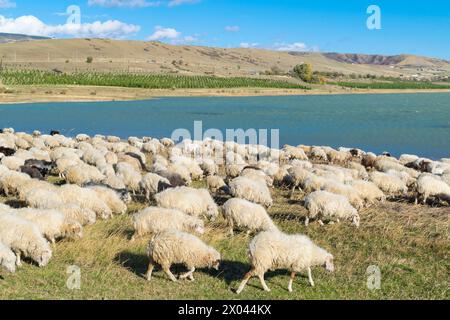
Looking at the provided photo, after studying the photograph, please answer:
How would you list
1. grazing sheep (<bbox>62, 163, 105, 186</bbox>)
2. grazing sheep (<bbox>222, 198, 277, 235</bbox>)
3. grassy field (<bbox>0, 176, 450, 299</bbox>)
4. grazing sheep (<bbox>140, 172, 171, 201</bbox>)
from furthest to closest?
grazing sheep (<bbox>62, 163, 105, 186</bbox>)
grazing sheep (<bbox>140, 172, 171, 201</bbox>)
grazing sheep (<bbox>222, 198, 277, 235</bbox>)
grassy field (<bbox>0, 176, 450, 299</bbox>)

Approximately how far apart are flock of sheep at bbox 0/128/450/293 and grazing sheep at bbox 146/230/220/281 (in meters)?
0.02

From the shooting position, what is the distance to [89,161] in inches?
725

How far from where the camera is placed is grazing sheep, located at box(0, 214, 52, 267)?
8336mm

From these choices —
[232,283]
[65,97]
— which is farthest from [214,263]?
[65,97]

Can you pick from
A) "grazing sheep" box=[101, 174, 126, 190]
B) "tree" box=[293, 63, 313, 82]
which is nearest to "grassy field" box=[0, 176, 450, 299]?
"grazing sheep" box=[101, 174, 126, 190]

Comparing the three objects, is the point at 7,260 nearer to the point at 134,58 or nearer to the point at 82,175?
the point at 82,175

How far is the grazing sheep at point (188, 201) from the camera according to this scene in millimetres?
11328

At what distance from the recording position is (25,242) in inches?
330

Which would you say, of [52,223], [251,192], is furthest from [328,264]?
[52,223]

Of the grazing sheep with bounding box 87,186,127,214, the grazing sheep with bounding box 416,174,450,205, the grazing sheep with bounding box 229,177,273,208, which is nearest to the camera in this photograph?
the grazing sheep with bounding box 87,186,127,214

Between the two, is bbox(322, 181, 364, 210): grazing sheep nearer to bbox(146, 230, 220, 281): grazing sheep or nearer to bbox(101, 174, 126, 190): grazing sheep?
bbox(146, 230, 220, 281): grazing sheep

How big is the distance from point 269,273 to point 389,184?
810 centimetres
